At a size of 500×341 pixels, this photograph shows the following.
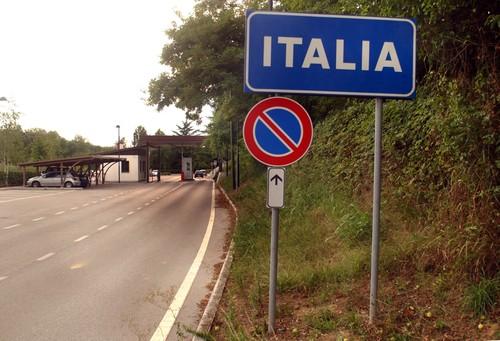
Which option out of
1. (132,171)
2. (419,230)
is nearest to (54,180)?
(132,171)

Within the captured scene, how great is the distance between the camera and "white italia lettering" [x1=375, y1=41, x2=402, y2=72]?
13.4 feet

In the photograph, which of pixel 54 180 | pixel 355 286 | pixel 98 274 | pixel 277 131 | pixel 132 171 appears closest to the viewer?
pixel 277 131

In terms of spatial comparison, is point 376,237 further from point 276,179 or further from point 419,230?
point 419,230

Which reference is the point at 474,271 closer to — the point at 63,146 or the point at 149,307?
the point at 149,307

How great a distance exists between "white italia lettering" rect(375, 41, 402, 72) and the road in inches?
125

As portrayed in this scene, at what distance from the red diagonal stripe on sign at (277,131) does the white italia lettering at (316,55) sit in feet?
1.82

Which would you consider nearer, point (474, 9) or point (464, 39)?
point (474, 9)

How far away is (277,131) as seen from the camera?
4.20m

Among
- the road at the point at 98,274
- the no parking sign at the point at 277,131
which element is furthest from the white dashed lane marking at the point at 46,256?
the no parking sign at the point at 277,131

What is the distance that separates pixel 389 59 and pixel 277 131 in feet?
3.81

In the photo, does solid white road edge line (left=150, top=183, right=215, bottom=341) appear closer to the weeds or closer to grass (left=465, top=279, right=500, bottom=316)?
the weeds

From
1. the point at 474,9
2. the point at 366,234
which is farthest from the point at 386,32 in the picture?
the point at 366,234

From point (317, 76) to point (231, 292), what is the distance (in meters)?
3.45

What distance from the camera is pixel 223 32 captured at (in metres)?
19.6
